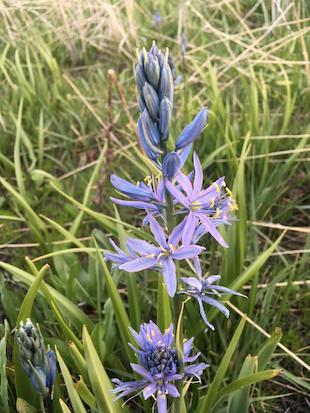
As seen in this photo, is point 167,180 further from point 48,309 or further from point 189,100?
point 189,100

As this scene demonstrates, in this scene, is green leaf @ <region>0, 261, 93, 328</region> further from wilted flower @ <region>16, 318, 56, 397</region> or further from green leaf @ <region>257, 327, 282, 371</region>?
green leaf @ <region>257, 327, 282, 371</region>

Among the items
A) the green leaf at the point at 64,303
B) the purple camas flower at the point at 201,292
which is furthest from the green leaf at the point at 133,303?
the purple camas flower at the point at 201,292

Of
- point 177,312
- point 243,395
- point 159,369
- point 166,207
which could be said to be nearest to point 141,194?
point 166,207

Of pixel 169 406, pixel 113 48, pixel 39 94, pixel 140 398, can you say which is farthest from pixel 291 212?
pixel 113 48

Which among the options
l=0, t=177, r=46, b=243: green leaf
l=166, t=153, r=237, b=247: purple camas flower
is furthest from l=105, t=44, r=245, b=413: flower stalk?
l=0, t=177, r=46, b=243: green leaf

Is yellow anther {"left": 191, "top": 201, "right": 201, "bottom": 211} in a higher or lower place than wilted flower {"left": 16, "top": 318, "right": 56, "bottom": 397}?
higher
